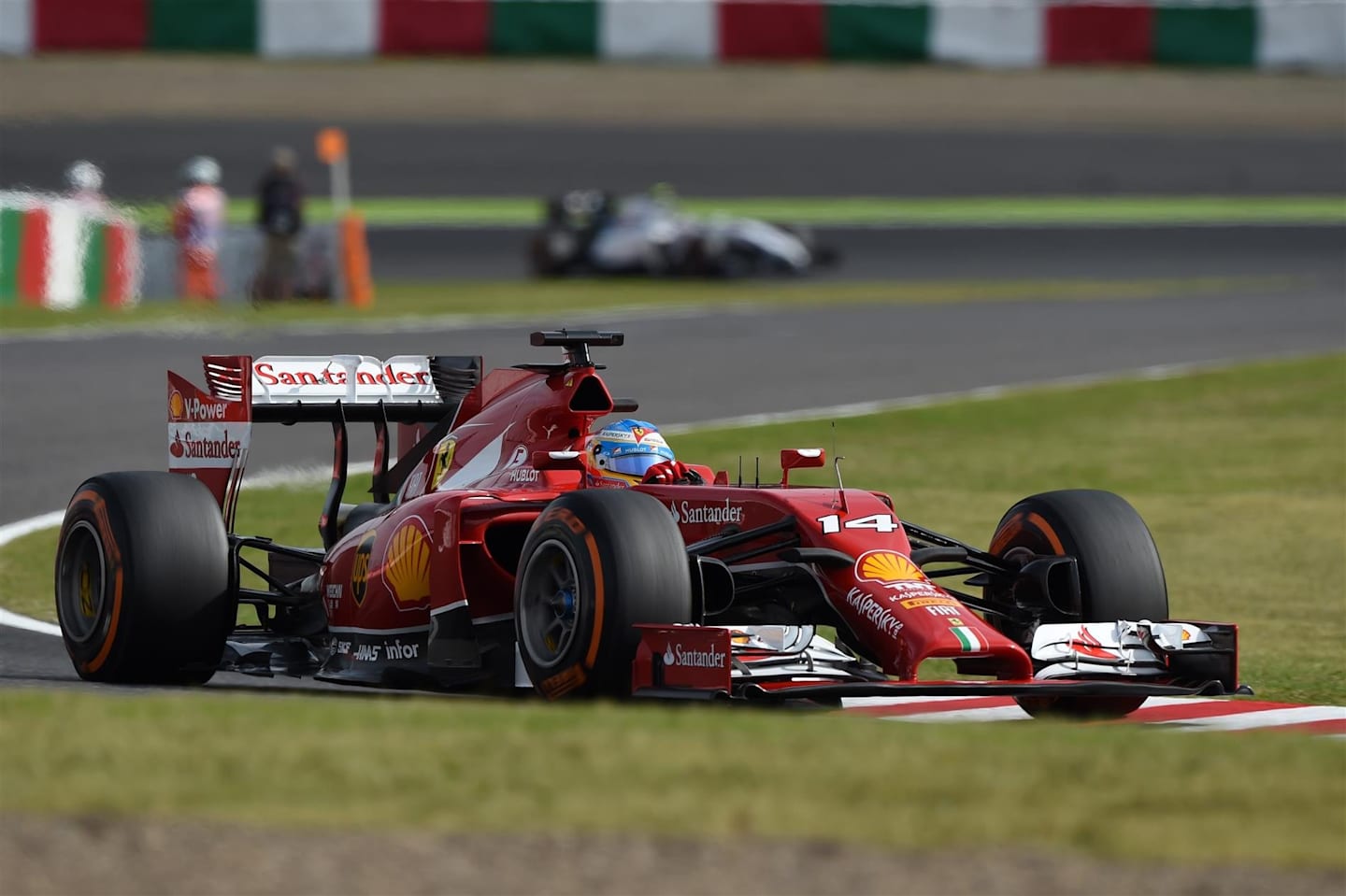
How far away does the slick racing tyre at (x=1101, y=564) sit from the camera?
7.96m

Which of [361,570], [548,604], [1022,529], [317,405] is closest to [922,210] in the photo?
[317,405]

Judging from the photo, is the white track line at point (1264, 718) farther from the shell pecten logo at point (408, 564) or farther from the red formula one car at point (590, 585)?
the shell pecten logo at point (408, 564)

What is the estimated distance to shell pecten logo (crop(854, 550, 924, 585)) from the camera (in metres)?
7.45

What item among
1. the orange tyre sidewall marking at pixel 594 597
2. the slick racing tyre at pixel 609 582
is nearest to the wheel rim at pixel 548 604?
the slick racing tyre at pixel 609 582

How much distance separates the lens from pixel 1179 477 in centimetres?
1562

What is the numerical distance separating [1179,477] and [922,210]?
2265cm

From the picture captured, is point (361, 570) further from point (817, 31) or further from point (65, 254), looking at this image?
point (817, 31)

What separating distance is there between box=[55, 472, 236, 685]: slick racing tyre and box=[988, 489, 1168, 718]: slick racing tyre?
2.82m

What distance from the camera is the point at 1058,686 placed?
715 centimetres

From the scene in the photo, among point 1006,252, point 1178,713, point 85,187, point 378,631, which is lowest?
point 1178,713

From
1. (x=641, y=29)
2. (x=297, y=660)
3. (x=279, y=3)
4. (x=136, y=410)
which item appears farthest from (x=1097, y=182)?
(x=297, y=660)

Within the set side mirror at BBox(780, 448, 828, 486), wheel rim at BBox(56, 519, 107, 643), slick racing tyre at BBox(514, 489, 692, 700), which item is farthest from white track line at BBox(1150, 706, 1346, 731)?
wheel rim at BBox(56, 519, 107, 643)

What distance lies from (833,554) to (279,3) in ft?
108

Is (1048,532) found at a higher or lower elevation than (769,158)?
lower
